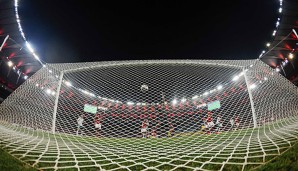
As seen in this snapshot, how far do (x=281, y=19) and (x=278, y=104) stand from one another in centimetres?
1596

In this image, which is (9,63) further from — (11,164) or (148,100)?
(11,164)

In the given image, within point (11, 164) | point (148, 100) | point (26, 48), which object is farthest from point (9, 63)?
point (11, 164)

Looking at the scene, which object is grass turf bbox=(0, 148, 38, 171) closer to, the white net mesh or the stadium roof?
the white net mesh

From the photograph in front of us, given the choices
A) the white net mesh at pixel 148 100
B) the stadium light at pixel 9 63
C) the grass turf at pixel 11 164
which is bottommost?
the grass turf at pixel 11 164

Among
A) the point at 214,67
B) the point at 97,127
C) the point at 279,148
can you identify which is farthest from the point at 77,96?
the point at 279,148

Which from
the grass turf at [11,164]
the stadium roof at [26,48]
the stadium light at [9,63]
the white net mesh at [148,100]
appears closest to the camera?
the grass turf at [11,164]

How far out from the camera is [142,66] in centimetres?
645

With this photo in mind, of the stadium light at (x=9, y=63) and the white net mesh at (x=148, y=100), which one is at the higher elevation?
the stadium light at (x=9, y=63)

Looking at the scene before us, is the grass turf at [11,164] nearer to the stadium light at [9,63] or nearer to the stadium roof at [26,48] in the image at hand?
the stadium roof at [26,48]

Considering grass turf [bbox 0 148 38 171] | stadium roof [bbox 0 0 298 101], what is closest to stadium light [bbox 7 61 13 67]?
stadium roof [bbox 0 0 298 101]

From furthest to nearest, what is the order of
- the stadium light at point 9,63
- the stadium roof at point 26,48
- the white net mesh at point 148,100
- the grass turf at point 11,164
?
the stadium light at point 9,63, the stadium roof at point 26,48, the white net mesh at point 148,100, the grass turf at point 11,164

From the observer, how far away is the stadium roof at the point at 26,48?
53.9ft

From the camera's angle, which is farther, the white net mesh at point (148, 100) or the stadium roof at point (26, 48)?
the stadium roof at point (26, 48)

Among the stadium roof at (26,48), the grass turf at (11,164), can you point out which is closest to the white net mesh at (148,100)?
the grass turf at (11,164)
